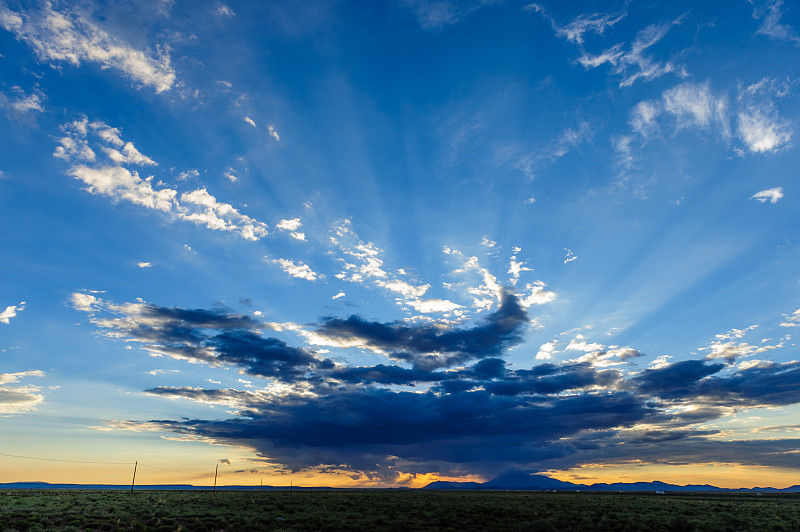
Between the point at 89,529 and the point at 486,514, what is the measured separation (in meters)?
39.7

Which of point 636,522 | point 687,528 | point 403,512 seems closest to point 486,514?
point 403,512

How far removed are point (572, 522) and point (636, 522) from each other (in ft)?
22.2

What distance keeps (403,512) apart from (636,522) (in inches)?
1002

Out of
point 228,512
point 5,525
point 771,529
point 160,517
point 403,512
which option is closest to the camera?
point 5,525

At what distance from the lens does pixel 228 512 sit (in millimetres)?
48062

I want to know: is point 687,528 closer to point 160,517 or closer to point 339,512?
point 339,512

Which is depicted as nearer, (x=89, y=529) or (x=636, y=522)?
(x=89, y=529)

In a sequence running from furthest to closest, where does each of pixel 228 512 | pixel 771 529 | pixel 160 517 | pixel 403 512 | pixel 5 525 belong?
pixel 403 512
pixel 228 512
pixel 160 517
pixel 771 529
pixel 5 525

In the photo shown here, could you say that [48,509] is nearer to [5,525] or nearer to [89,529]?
[5,525]

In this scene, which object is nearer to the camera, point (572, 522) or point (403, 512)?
point (572, 522)

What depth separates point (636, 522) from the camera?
43594 mm

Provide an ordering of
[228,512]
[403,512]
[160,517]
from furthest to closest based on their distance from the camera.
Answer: [403,512] < [228,512] < [160,517]

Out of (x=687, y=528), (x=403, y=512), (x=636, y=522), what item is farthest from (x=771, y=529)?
(x=403, y=512)

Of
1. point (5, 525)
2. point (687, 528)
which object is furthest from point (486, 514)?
point (5, 525)
